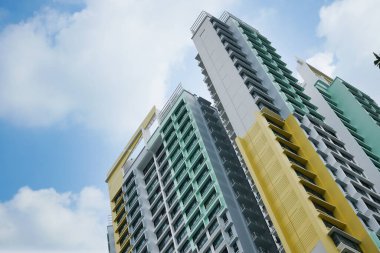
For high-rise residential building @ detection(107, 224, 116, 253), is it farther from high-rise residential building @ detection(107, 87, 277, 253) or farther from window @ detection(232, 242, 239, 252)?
window @ detection(232, 242, 239, 252)

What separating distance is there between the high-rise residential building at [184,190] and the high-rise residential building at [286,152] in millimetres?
2317

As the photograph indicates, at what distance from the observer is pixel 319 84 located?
9056 centimetres

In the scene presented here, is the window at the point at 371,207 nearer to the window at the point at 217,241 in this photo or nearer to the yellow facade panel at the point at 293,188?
the yellow facade panel at the point at 293,188

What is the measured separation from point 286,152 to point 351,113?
96.0 ft

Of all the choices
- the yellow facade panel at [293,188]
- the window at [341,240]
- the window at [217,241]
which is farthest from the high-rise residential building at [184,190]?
the window at [341,240]

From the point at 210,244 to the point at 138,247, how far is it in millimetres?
16359

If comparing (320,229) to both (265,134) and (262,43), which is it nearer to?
(265,134)

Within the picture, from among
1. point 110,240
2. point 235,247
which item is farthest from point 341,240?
point 110,240

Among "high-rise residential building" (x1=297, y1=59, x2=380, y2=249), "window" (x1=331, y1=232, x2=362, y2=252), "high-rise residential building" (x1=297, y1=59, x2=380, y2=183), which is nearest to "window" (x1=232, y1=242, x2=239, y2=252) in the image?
"window" (x1=331, y1=232, x2=362, y2=252)

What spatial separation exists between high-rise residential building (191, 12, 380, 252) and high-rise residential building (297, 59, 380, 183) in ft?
6.42

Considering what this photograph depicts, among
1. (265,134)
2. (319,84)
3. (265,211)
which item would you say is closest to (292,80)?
(319,84)

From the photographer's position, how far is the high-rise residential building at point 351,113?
73.4m

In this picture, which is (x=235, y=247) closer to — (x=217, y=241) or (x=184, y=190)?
(x=217, y=241)

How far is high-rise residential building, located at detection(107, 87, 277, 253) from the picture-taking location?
60.6 meters
